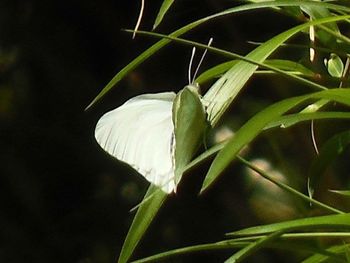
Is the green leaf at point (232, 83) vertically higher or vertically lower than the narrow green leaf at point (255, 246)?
higher

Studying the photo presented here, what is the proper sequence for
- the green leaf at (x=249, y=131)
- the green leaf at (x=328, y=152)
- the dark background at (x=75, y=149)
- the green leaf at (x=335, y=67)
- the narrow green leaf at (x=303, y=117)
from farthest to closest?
the dark background at (x=75, y=149)
the green leaf at (x=335, y=67)
the green leaf at (x=328, y=152)
the narrow green leaf at (x=303, y=117)
the green leaf at (x=249, y=131)

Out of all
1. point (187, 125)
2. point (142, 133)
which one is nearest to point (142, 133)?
point (142, 133)

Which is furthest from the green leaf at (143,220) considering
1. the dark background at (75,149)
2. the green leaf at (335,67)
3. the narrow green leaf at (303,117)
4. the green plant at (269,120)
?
the dark background at (75,149)

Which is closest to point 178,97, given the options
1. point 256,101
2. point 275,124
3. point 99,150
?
point 275,124

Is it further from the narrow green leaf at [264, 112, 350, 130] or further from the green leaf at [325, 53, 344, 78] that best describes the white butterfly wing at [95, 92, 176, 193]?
the green leaf at [325, 53, 344, 78]

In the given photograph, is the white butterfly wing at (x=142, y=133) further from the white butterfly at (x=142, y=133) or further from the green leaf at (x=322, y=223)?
the green leaf at (x=322, y=223)

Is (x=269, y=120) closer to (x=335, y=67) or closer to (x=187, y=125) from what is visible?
(x=187, y=125)

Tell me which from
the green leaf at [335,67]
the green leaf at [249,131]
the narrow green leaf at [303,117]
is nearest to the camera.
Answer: the green leaf at [249,131]
